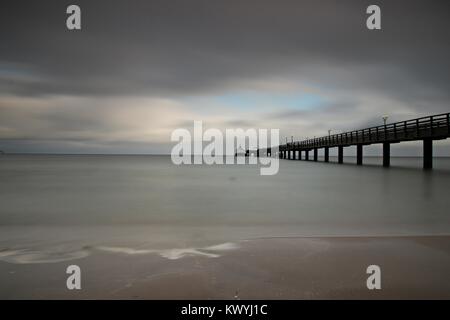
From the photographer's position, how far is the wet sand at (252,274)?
3363 mm

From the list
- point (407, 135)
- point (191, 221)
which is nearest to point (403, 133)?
point (407, 135)

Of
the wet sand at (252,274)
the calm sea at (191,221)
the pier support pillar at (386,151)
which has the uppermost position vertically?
the pier support pillar at (386,151)

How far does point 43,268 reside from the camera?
4242 mm

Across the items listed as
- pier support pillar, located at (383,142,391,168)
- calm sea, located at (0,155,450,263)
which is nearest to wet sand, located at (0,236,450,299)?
calm sea, located at (0,155,450,263)

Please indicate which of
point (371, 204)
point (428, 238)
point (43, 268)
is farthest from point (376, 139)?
point (43, 268)

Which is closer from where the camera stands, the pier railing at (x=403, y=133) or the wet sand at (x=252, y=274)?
the wet sand at (x=252, y=274)

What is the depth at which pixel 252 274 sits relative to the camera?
387 centimetres

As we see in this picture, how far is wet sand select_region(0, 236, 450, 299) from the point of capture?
11.0 ft

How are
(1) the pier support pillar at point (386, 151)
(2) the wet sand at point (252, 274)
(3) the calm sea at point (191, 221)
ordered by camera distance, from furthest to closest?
(1) the pier support pillar at point (386, 151), (3) the calm sea at point (191, 221), (2) the wet sand at point (252, 274)

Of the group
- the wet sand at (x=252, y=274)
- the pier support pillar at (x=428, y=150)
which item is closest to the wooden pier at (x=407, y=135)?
the pier support pillar at (x=428, y=150)

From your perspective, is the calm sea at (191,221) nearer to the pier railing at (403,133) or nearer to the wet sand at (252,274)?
the wet sand at (252,274)

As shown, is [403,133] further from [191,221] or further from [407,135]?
[191,221]

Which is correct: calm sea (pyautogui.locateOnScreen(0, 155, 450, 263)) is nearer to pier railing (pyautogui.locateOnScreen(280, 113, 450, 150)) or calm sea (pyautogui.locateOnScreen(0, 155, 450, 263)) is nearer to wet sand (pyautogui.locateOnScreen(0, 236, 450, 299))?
wet sand (pyautogui.locateOnScreen(0, 236, 450, 299))
